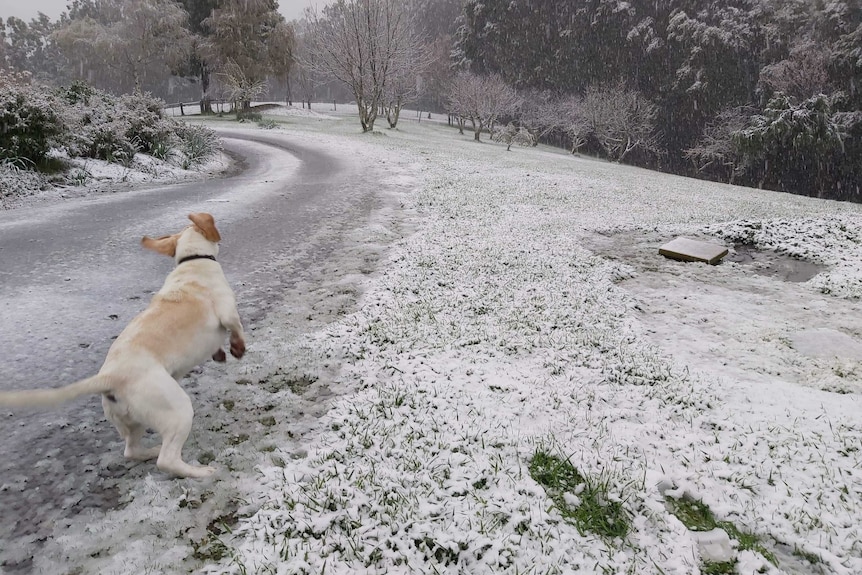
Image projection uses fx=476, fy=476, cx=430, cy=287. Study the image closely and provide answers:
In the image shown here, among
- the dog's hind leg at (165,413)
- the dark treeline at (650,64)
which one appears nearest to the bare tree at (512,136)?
the dark treeline at (650,64)

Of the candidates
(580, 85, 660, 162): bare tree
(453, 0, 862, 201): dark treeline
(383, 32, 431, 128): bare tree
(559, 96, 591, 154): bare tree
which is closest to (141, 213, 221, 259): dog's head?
(453, 0, 862, 201): dark treeline

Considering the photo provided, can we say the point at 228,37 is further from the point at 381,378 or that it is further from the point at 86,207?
the point at 381,378

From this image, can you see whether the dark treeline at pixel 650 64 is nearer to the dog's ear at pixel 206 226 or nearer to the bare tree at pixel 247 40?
the bare tree at pixel 247 40

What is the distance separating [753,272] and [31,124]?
54.2ft

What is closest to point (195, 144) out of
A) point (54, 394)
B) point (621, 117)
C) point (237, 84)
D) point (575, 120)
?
point (54, 394)

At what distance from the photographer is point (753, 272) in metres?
8.00

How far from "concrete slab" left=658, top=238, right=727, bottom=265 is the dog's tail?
864cm

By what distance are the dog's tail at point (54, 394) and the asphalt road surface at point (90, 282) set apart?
805mm

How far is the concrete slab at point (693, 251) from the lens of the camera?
8.38m

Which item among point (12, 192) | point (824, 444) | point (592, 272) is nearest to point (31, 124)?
point (12, 192)

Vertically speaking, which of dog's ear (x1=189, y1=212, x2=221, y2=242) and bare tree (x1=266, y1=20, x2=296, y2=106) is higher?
bare tree (x1=266, y1=20, x2=296, y2=106)

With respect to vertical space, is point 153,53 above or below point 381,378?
above

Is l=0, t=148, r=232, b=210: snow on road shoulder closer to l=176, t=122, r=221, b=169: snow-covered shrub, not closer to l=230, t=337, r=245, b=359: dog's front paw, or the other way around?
l=176, t=122, r=221, b=169: snow-covered shrub

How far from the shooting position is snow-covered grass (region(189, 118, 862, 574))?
276 cm
